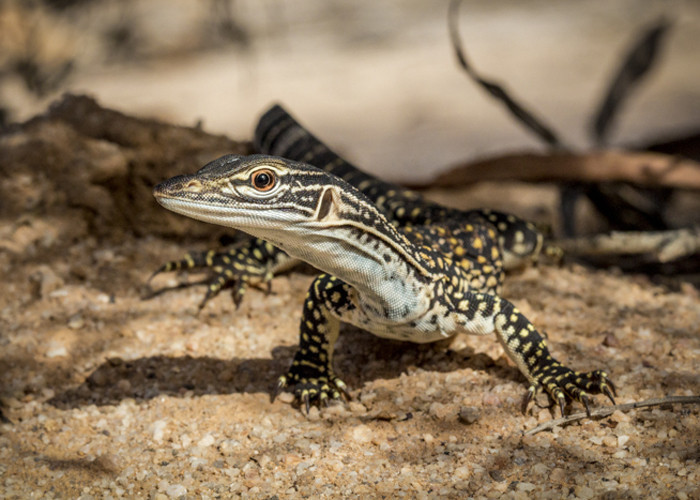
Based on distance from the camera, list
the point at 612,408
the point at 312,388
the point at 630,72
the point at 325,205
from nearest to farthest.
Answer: the point at 325,205 < the point at 612,408 < the point at 312,388 < the point at 630,72

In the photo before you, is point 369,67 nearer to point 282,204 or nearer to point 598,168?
point 598,168

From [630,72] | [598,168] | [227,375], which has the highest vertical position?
[630,72]

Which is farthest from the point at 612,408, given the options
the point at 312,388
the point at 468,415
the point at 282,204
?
the point at 282,204

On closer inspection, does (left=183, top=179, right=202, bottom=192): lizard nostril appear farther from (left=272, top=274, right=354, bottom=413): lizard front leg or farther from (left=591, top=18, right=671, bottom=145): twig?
(left=591, top=18, right=671, bottom=145): twig

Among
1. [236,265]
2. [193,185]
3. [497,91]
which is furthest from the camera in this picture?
[497,91]

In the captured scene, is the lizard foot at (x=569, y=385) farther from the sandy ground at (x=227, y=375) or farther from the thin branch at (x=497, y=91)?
the thin branch at (x=497, y=91)

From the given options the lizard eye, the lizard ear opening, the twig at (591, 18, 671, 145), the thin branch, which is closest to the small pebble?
the lizard ear opening

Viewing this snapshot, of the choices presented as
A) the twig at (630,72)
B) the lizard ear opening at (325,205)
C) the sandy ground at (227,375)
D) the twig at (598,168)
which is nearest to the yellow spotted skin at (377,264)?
the lizard ear opening at (325,205)
